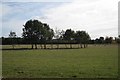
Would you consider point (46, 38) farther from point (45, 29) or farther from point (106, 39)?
point (106, 39)

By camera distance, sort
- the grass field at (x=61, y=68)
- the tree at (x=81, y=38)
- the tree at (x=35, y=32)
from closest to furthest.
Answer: the grass field at (x=61, y=68) → the tree at (x=35, y=32) → the tree at (x=81, y=38)

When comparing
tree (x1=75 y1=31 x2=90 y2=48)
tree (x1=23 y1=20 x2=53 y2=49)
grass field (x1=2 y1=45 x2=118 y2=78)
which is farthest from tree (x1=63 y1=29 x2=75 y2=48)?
grass field (x1=2 y1=45 x2=118 y2=78)

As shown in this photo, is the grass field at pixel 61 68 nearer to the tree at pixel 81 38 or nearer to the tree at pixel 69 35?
the tree at pixel 81 38

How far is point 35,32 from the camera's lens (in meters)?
125

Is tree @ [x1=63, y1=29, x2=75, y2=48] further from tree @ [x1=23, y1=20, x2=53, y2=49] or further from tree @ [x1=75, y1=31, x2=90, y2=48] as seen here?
tree @ [x1=23, y1=20, x2=53, y2=49]

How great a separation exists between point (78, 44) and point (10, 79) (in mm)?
128283

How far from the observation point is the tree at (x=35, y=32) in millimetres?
124062

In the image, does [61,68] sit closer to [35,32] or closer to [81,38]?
[35,32]

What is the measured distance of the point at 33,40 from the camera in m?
123

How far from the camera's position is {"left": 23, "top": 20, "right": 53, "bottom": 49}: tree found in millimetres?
124062

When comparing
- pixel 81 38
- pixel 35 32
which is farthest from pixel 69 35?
pixel 35 32

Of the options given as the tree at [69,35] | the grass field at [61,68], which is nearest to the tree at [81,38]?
the tree at [69,35]

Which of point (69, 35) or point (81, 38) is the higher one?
point (69, 35)

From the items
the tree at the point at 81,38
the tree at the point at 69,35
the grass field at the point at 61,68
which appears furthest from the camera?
the tree at the point at 69,35
